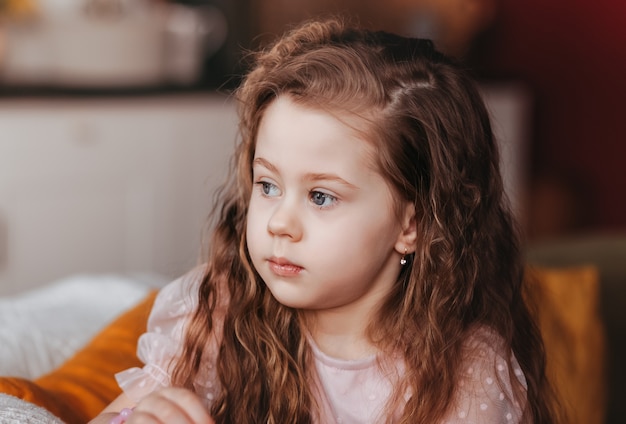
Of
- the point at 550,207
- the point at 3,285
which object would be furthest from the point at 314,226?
the point at 550,207

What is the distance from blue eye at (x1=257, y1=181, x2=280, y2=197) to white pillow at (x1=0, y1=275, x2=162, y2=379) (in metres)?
0.52

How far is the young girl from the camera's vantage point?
3.82ft

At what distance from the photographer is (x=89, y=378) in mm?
1397

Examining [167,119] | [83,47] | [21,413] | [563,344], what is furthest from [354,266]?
[83,47]

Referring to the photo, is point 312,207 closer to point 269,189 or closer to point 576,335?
point 269,189

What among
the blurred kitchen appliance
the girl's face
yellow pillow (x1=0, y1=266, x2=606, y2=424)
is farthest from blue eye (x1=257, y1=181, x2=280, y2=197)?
the blurred kitchen appliance

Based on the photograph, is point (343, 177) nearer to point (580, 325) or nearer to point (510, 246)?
point (510, 246)

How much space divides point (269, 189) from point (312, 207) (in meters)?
0.06

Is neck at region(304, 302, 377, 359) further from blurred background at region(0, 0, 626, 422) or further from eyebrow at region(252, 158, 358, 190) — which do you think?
blurred background at region(0, 0, 626, 422)

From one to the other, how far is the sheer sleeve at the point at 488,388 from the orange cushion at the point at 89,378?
1.48ft

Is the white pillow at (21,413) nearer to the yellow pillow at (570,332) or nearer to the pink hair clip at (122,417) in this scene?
the pink hair clip at (122,417)

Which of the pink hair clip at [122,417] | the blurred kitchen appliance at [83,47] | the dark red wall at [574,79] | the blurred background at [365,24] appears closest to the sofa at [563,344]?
the pink hair clip at [122,417]

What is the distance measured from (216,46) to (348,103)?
289 cm

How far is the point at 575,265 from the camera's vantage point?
89.7 inches
